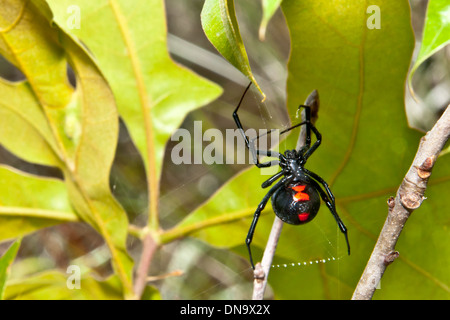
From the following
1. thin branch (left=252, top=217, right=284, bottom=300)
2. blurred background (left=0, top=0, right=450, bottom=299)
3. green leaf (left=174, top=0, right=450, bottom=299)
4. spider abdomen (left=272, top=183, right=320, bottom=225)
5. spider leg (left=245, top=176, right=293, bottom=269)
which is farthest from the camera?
blurred background (left=0, top=0, right=450, bottom=299)

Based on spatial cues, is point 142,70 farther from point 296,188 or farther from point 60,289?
point 60,289

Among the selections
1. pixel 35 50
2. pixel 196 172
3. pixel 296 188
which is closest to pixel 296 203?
pixel 296 188

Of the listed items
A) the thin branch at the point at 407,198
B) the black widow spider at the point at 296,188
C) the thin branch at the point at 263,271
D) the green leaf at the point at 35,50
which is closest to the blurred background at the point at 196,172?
the black widow spider at the point at 296,188

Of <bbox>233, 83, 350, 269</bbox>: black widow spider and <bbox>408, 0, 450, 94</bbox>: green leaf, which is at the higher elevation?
<bbox>408, 0, 450, 94</bbox>: green leaf

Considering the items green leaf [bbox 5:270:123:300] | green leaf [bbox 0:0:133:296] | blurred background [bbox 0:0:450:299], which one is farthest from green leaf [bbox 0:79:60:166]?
blurred background [bbox 0:0:450:299]

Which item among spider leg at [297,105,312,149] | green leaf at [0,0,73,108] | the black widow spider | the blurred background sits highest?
green leaf at [0,0,73,108]

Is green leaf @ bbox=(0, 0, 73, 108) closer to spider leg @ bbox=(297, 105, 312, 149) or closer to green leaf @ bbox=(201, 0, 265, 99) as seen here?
green leaf @ bbox=(201, 0, 265, 99)
